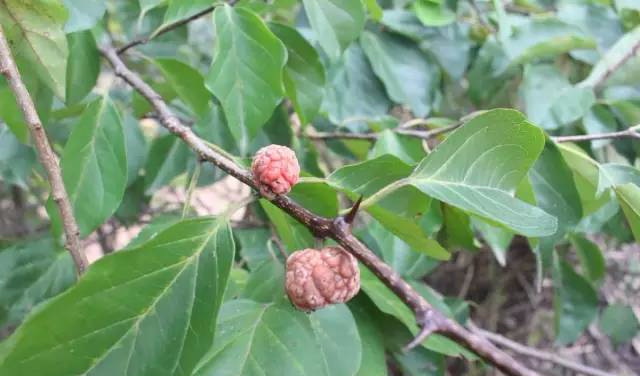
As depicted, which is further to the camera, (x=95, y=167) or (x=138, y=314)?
(x=95, y=167)

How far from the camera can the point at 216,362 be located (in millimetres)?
480

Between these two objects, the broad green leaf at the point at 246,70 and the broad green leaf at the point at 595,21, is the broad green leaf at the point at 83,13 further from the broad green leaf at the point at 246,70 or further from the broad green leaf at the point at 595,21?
the broad green leaf at the point at 595,21

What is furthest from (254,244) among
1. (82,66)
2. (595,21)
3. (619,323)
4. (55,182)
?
(619,323)

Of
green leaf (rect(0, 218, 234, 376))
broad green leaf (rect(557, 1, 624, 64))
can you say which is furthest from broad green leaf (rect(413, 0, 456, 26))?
green leaf (rect(0, 218, 234, 376))

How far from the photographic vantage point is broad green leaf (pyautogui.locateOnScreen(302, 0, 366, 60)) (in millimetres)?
675

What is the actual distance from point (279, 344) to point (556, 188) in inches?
13.5

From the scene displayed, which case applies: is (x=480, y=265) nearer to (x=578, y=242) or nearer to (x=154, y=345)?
(x=578, y=242)

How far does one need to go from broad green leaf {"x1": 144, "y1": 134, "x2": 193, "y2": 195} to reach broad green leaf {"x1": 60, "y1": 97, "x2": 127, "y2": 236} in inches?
12.2

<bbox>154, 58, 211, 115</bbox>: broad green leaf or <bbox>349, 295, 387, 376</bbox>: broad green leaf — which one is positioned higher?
<bbox>154, 58, 211, 115</bbox>: broad green leaf

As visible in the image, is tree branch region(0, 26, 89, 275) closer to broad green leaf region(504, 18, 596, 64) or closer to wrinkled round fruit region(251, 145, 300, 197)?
wrinkled round fruit region(251, 145, 300, 197)

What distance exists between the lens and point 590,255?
1.00 meters

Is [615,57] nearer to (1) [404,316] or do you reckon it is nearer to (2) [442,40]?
(2) [442,40]

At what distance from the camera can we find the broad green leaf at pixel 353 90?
937 mm

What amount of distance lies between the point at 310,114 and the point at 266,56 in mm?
158
